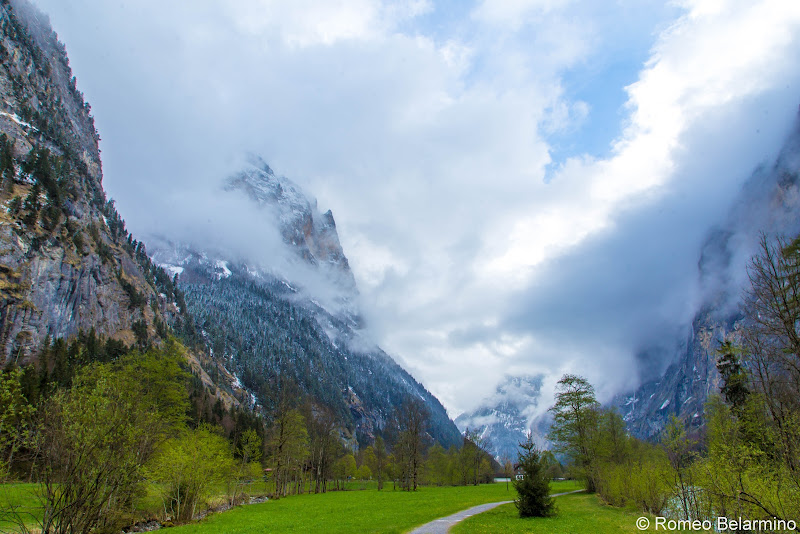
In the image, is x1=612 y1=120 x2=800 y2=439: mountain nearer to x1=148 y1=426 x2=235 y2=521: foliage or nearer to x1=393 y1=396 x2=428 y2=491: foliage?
x1=393 y1=396 x2=428 y2=491: foliage

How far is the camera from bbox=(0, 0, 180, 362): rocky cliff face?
72812 mm

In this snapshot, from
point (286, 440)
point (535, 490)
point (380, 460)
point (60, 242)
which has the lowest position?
point (380, 460)

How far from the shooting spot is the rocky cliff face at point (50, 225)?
72812 mm

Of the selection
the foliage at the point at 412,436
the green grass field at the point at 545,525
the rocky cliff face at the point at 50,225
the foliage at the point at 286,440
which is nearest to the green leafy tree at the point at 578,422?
the foliage at the point at 412,436

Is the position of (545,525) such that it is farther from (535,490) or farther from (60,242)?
(60,242)

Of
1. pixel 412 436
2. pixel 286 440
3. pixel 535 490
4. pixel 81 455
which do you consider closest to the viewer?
pixel 81 455

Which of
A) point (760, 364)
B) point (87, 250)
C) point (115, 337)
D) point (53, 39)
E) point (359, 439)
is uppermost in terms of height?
point (53, 39)

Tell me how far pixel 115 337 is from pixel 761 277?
392 ft

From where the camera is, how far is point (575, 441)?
45625mm

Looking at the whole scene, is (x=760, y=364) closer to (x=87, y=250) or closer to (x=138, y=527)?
(x=138, y=527)

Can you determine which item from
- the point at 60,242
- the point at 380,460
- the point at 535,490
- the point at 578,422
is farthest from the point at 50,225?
the point at 578,422

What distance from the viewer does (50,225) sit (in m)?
82.4

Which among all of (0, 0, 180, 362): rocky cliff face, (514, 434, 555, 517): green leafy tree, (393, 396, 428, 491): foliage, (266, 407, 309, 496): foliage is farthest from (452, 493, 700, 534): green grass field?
(0, 0, 180, 362): rocky cliff face

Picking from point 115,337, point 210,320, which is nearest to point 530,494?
point 115,337
